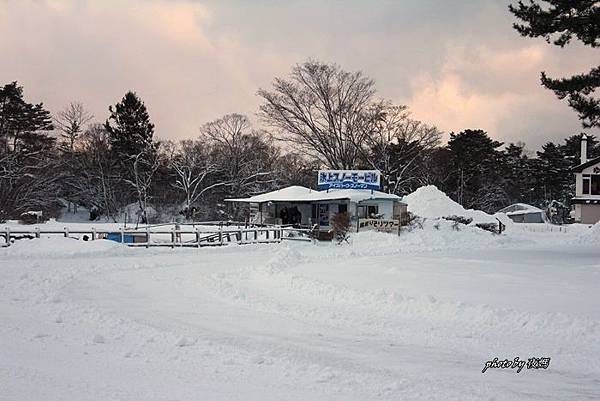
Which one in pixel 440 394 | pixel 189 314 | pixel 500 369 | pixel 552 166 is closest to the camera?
pixel 440 394

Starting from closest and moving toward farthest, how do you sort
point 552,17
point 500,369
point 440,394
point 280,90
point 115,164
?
point 440,394 → point 500,369 → point 552,17 → point 280,90 → point 115,164

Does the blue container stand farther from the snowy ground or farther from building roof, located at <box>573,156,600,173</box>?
building roof, located at <box>573,156,600,173</box>

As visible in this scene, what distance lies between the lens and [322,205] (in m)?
44.3

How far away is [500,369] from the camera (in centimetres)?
745

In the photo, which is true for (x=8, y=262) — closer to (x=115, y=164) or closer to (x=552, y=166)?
(x=115, y=164)

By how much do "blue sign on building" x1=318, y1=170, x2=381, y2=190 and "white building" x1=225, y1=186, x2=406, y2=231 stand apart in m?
0.45

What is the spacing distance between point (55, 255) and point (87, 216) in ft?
156

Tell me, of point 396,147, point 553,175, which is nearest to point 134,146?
point 396,147

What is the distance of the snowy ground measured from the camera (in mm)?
6594

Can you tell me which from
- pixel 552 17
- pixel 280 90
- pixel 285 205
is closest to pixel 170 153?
pixel 280 90

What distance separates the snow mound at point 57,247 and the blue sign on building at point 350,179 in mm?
20214

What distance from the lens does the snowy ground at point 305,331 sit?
260 inches

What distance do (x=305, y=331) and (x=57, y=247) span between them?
1876cm

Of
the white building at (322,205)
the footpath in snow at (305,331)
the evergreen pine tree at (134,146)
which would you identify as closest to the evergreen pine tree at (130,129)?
the evergreen pine tree at (134,146)
